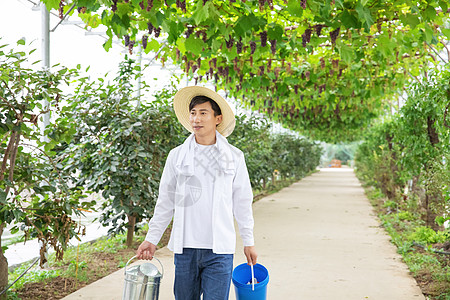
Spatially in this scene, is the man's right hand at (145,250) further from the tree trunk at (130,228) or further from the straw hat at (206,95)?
the tree trunk at (130,228)

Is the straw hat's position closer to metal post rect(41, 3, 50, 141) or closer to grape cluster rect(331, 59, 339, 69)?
metal post rect(41, 3, 50, 141)

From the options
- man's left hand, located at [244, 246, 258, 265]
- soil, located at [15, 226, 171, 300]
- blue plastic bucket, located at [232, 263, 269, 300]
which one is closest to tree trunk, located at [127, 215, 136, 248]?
soil, located at [15, 226, 171, 300]

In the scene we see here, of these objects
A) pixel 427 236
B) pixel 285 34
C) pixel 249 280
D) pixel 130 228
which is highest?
pixel 285 34

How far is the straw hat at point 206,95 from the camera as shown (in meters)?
2.85

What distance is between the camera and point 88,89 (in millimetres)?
5258

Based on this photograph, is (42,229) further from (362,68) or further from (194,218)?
(362,68)

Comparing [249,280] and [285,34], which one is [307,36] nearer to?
[285,34]

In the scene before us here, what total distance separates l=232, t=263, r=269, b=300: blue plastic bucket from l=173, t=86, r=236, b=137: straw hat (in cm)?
85

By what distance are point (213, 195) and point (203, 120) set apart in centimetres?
45

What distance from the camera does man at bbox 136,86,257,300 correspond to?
2.59m

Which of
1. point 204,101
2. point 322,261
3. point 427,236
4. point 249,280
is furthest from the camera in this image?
point 427,236

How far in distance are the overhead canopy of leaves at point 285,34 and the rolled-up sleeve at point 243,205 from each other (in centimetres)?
150

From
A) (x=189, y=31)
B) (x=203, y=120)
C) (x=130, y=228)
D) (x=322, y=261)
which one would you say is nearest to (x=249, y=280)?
(x=203, y=120)

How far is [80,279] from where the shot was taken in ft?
15.2
